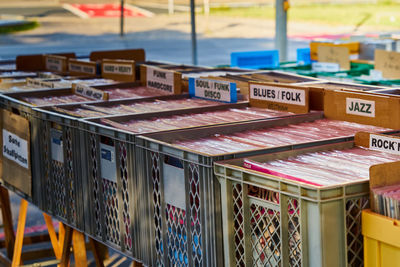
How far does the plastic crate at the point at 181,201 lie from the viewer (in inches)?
102

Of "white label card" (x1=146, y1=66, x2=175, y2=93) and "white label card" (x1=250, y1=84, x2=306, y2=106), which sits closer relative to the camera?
"white label card" (x1=250, y1=84, x2=306, y2=106)

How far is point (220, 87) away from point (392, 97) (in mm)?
1303

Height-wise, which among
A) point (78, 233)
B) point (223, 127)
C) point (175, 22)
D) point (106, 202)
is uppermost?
point (175, 22)

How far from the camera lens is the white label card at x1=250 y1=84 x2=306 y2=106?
3.59 m

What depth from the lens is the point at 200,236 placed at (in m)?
2.67

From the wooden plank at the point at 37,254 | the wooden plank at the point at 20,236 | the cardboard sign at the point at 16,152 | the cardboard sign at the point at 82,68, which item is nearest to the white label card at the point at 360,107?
the cardboard sign at the point at 16,152

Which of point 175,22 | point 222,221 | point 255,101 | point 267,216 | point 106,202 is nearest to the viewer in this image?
point 267,216

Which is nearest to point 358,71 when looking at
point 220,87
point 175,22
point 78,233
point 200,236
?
point 220,87

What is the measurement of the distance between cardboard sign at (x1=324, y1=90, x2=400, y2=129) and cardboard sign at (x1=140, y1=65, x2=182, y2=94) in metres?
1.37

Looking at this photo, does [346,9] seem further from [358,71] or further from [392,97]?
[392,97]

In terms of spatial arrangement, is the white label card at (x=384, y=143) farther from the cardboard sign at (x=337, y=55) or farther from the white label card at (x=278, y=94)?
the cardboard sign at (x=337, y=55)

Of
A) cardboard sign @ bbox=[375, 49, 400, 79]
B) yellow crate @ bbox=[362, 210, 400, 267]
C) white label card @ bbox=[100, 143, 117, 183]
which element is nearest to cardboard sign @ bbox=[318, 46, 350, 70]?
cardboard sign @ bbox=[375, 49, 400, 79]

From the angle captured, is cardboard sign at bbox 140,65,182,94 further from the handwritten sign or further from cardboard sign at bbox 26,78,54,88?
the handwritten sign

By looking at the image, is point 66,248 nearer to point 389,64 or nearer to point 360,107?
point 360,107
